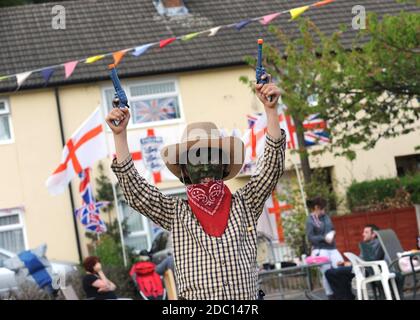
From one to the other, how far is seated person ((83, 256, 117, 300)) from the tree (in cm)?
506

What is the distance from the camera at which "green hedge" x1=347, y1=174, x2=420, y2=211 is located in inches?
964

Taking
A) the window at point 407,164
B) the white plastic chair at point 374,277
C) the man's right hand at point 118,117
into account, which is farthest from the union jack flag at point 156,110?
the man's right hand at point 118,117

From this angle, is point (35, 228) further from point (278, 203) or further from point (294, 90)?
point (294, 90)

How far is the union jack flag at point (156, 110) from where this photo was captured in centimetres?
2664

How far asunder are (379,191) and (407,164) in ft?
12.8

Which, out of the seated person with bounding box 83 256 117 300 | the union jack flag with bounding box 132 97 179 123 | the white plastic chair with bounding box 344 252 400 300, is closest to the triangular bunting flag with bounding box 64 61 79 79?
the seated person with bounding box 83 256 117 300

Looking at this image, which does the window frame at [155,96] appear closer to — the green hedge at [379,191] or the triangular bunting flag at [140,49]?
the green hedge at [379,191]

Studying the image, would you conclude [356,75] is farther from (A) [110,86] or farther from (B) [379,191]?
(A) [110,86]

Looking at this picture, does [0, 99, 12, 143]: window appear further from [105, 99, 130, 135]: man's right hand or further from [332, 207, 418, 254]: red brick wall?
[105, 99, 130, 135]: man's right hand

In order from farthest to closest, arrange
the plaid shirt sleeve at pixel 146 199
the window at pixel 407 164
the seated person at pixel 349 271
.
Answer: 1. the window at pixel 407 164
2. the seated person at pixel 349 271
3. the plaid shirt sleeve at pixel 146 199

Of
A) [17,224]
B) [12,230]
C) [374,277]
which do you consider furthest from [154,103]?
[374,277]

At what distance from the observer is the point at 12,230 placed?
25.7 metres

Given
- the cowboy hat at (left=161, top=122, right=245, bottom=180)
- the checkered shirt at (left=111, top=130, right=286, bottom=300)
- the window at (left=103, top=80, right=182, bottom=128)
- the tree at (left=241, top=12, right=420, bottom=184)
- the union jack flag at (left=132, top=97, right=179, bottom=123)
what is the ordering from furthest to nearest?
the union jack flag at (left=132, top=97, right=179, bottom=123) < the window at (left=103, top=80, right=182, bottom=128) < the tree at (left=241, top=12, right=420, bottom=184) < the cowboy hat at (left=161, top=122, right=245, bottom=180) < the checkered shirt at (left=111, top=130, right=286, bottom=300)
